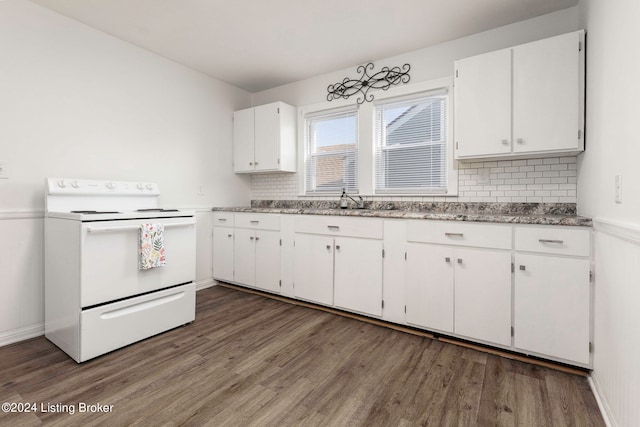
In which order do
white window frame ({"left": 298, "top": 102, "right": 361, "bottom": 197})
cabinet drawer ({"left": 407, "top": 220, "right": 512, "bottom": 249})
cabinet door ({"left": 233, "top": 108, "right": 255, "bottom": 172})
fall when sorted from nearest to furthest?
cabinet drawer ({"left": 407, "top": 220, "right": 512, "bottom": 249}) < white window frame ({"left": 298, "top": 102, "right": 361, "bottom": 197}) < cabinet door ({"left": 233, "top": 108, "right": 255, "bottom": 172})

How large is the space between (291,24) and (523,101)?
6.22ft

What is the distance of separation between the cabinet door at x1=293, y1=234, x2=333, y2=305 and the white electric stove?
0.95 m

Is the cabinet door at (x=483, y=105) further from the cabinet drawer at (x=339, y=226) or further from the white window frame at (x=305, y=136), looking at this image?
the white window frame at (x=305, y=136)

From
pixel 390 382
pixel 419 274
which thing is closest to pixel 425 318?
pixel 419 274

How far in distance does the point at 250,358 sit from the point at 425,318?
1289 millimetres

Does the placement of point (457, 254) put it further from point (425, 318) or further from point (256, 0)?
point (256, 0)

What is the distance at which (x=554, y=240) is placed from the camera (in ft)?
6.29

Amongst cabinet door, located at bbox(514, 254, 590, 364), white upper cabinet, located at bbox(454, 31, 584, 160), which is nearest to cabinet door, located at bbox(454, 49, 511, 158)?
white upper cabinet, located at bbox(454, 31, 584, 160)

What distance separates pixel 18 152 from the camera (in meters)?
2.30

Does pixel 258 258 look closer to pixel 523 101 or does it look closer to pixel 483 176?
pixel 483 176

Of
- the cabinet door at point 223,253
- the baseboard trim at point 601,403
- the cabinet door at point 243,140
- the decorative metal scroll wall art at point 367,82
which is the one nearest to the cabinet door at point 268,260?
the cabinet door at point 223,253

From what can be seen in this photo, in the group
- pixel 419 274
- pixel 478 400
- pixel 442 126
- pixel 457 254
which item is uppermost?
pixel 442 126

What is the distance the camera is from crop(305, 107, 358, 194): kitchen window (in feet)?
11.5

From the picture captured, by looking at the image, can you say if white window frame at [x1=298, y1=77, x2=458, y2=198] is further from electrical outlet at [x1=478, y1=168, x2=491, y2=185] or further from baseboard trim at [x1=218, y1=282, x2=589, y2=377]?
baseboard trim at [x1=218, y1=282, x2=589, y2=377]
